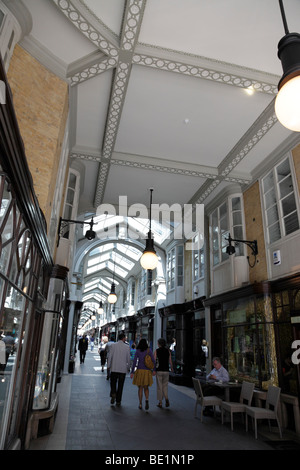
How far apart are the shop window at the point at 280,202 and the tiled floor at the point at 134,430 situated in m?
3.85

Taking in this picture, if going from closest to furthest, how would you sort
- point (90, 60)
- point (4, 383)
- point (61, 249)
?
point (4, 383) < point (90, 60) < point (61, 249)

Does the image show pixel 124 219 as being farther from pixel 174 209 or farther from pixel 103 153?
pixel 103 153

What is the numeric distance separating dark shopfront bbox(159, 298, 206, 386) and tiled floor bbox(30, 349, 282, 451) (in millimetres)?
3186

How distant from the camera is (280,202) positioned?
6.64 meters

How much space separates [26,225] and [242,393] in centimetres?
499

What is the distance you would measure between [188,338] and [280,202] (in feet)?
21.1

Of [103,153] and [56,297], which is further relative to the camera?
[103,153]

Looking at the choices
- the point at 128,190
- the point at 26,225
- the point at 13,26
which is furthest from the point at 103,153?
the point at 26,225

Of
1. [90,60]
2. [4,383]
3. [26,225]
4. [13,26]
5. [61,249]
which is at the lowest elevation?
[4,383]

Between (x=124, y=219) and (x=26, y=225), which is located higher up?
Answer: (x=124, y=219)

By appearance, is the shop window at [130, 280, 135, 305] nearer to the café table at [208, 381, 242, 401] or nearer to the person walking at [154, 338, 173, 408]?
the person walking at [154, 338, 173, 408]

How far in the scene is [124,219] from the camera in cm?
1373

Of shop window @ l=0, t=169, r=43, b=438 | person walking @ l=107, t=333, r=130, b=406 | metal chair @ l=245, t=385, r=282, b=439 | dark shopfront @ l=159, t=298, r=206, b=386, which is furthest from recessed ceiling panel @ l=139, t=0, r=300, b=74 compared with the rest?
dark shopfront @ l=159, t=298, r=206, b=386

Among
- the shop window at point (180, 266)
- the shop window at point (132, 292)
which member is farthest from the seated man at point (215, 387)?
the shop window at point (132, 292)
